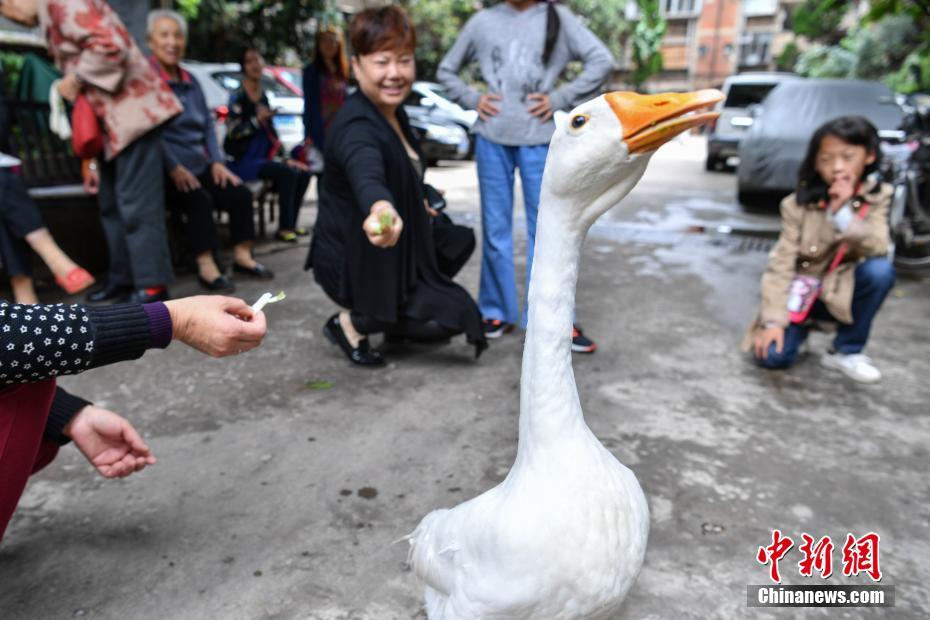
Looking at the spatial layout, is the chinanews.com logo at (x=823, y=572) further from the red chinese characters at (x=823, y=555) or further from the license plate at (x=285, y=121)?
the license plate at (x=285, y=121)

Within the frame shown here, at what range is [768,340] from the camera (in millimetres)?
3193

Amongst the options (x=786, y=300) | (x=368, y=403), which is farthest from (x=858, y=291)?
(x=368, y=403)

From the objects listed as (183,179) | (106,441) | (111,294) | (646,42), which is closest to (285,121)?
(183,179)

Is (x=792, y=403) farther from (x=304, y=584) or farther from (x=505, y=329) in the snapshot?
(x=304, y=584)

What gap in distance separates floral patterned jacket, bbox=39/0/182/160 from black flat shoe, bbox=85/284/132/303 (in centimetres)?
86

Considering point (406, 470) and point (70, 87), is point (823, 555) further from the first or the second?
point (70, 87)

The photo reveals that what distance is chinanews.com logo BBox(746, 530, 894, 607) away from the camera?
5.96 feet

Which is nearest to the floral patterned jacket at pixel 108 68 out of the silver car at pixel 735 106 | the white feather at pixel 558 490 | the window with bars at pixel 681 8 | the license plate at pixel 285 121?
the white feather at pixel 558 490

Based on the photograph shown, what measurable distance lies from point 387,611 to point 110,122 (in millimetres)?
2987

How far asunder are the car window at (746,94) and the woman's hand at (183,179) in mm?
10026

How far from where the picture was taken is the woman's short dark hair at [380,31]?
9.24 feet

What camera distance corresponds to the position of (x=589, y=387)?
10.2 feet

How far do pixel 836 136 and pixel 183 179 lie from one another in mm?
3620

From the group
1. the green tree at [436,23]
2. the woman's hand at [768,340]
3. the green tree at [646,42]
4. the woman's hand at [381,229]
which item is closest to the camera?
the woman's hand at [381,229]
